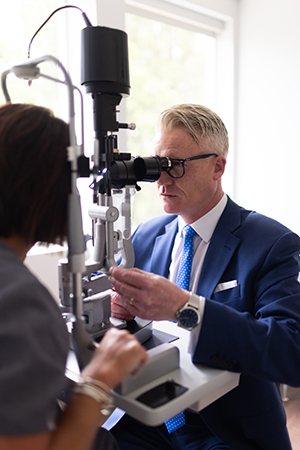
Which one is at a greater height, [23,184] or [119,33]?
[119,33]

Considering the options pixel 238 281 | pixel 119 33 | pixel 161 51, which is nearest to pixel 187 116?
pixel 119 33

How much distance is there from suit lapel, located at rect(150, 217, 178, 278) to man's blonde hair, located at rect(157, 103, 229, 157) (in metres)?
0.41

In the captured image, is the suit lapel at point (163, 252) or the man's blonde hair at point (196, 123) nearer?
the man's blonde hair at point (196, 123)

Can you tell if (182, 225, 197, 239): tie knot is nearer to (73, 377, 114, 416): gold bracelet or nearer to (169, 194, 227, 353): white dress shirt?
(169, 194, 227, 353): white dress shirt

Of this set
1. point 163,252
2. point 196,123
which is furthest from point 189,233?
point 196,123

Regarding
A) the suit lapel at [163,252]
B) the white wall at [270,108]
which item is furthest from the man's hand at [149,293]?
the white wall at [270,108]

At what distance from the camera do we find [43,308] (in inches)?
31.2

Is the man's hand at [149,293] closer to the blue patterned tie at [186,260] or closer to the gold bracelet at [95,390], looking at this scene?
the gold bracelet at [95,390]

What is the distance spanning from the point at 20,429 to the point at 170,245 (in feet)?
3.70

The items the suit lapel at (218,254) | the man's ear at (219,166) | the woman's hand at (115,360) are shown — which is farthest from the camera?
the man's ear at (219,166)

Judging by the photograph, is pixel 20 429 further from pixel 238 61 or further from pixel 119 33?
pixel 238 61

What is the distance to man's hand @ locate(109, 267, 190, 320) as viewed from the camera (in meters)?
1.13

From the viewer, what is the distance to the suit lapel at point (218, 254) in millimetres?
1495

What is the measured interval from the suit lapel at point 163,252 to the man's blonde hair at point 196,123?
16.0 inches
